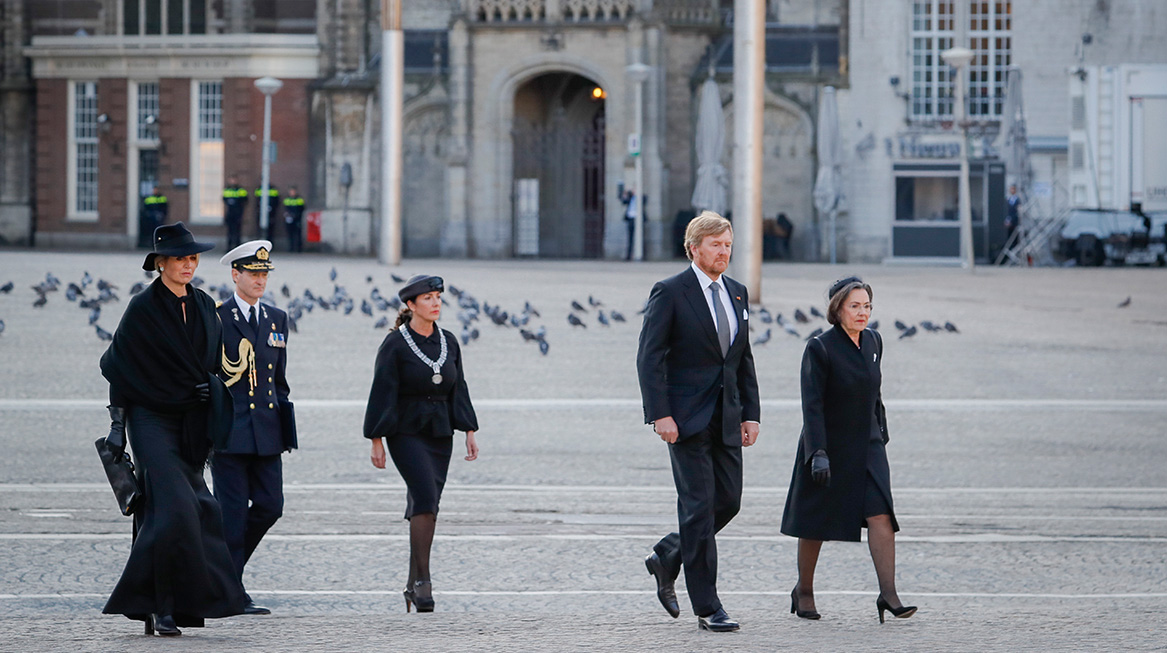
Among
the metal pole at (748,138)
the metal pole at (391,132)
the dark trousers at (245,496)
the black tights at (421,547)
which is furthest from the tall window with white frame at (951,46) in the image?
the dark trousers at (245,496)

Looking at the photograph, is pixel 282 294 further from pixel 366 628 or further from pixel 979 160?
pixel 979 160

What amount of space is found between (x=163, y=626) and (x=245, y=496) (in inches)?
43.3

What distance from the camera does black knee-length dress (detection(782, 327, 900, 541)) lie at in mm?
7609

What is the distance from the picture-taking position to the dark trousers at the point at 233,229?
45.8m

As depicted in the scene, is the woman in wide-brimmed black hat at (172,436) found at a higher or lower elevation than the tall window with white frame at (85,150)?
lower

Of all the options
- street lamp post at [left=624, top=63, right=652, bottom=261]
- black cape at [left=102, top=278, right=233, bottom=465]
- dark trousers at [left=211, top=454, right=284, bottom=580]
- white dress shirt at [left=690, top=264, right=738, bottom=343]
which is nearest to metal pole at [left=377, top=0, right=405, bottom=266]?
street lamp post at [left=624, top=63, right=652, bottom=261]

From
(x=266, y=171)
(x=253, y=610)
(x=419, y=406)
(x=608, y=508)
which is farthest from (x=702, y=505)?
(x=266, y=171)

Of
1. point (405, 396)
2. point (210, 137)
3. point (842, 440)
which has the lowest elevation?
point (842, 440)

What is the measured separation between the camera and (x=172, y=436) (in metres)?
7.12

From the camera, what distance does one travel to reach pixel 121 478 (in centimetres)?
701

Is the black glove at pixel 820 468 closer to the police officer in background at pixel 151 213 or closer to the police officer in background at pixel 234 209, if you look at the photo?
the police officer in background at pixel 234 209

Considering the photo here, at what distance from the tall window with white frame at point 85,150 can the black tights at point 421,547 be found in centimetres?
4325

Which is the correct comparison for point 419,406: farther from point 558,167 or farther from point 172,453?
point 558,167

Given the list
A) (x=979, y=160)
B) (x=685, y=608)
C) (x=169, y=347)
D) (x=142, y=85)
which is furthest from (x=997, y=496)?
(x=142, y=85)
